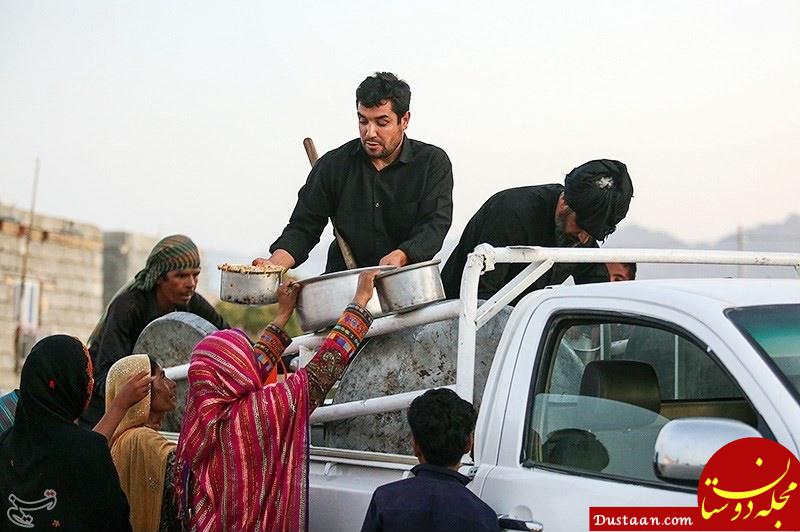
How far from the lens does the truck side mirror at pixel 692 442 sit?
281 cm

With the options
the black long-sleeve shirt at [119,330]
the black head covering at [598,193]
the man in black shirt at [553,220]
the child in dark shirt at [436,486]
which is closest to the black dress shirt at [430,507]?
the child in dark shirt at [436,486]

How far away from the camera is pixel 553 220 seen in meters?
5.55

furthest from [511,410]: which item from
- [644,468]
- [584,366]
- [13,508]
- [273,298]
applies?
[13,508]

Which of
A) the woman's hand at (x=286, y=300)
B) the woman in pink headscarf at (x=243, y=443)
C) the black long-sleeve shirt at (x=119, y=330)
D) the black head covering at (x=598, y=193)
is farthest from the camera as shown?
the black long-sleeve shirt at (x=119, y=330)

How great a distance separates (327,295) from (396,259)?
46cm

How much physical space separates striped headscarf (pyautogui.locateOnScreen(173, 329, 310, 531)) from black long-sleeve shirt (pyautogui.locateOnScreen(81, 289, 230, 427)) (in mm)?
2035

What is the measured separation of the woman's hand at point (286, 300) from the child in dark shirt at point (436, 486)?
1219mm

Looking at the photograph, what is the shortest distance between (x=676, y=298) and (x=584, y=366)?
47 cm

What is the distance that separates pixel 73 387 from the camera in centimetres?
422

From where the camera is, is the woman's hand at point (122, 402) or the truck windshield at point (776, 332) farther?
the woman's hand at point (122, 402)

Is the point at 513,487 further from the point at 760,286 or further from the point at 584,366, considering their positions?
the point at 760,286

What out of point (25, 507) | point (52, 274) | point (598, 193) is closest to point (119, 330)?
point (25, 507)

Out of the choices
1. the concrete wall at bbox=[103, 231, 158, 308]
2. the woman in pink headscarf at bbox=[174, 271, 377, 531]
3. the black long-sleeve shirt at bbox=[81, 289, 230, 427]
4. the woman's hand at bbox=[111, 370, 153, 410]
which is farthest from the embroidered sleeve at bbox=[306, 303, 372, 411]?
the concrete wall at bbox=[103, 231, 158, 308]

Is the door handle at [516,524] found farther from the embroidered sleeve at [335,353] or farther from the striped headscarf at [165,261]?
the striped headscarf at [165,261]
